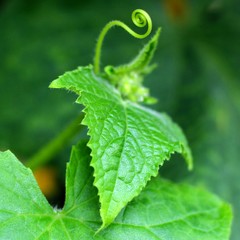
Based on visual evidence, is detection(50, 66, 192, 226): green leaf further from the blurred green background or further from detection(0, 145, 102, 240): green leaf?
the blurred green background

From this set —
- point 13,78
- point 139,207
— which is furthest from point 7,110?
point 139,207

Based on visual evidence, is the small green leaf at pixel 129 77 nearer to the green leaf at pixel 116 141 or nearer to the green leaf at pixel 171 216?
the green leaf at pixel 116 141

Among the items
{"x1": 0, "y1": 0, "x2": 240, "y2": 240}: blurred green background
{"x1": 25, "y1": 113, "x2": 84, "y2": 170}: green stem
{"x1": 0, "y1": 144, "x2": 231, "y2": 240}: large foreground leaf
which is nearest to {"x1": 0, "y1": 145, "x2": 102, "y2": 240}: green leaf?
{"x1": 0, "y1": 144, "x2": 231, "y2": 240}: large foreground leaf

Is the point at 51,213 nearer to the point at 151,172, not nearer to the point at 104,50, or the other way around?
the point at 151,172

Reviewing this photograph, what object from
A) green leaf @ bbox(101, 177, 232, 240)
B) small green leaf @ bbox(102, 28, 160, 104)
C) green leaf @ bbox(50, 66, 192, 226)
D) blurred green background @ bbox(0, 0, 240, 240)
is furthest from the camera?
blurred green background @ bbox(0, 0, 240, 240)

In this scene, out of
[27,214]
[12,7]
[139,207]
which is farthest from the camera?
[12,7]

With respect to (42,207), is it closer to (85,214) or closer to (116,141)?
(85,214)
